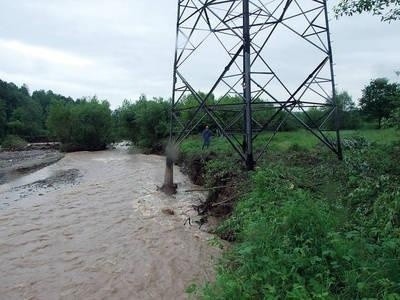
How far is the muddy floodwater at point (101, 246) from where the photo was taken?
686cm

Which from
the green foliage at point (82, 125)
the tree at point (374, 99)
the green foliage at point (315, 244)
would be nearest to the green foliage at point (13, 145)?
the green foliage at point (82, 125)

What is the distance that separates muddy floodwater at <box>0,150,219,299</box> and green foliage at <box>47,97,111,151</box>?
97.6 ft

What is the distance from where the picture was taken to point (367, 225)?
5289 mm

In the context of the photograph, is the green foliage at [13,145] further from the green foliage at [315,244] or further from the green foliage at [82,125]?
the green foliage at [315,244]

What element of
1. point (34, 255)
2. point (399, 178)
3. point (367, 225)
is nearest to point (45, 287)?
point (34, 255)

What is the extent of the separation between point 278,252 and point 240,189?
178 inches

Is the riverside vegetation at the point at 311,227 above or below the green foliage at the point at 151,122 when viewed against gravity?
below

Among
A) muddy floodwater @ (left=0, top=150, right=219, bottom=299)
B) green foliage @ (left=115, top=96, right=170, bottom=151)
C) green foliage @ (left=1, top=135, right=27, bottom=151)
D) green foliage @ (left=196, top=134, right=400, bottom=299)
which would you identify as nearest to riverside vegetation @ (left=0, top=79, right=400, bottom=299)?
green foliage @ (left=196, top=134, right=400, bottom=299)

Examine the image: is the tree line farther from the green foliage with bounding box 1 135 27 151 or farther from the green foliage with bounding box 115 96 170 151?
the green foliage with bounding box 1 135 27 151

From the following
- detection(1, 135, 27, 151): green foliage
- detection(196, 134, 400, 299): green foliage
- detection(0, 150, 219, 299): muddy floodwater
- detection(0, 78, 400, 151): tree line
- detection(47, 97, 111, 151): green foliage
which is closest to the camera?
detection(196, 134, 400, 299): green foliage

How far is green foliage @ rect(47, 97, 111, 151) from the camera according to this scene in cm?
4516

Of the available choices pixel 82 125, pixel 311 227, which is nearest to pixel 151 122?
pixel 82 125

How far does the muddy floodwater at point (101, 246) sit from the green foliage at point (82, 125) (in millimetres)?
29762

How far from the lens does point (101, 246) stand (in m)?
9.03
